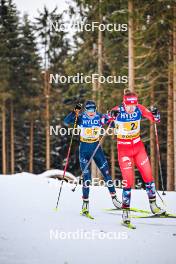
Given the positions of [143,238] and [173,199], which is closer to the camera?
[143,238]

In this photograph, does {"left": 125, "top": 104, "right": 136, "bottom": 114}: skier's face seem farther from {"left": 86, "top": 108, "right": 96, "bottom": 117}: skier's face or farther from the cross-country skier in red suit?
{"left": 86, "top": 108, "right": 96, "bottom": 117}: skier's face

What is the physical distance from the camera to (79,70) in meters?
18.9

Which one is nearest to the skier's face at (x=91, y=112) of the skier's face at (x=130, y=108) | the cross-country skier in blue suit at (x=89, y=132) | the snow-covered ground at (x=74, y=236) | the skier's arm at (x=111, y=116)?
the cross-country skier in blue suit at (x=89, y=132)

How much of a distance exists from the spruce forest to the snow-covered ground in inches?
262

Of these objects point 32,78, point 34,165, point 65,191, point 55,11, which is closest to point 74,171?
point 34,165

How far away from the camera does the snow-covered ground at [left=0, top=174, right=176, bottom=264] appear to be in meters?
4.90

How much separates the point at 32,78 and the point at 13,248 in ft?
94.4

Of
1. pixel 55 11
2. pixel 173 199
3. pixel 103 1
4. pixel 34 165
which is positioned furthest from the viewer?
pixel 34 165

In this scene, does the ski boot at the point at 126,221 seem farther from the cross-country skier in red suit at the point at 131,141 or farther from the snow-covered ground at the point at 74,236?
the cross-country skier in red suit at the point at 131,141

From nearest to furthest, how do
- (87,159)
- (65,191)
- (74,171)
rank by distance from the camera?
(87,159), (65,191), (74,171)

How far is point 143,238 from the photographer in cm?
568

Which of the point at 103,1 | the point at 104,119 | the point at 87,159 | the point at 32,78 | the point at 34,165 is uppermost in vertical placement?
the point at 103,1

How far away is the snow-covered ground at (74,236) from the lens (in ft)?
16.1

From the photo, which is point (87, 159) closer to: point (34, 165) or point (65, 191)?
point (65, 191)
